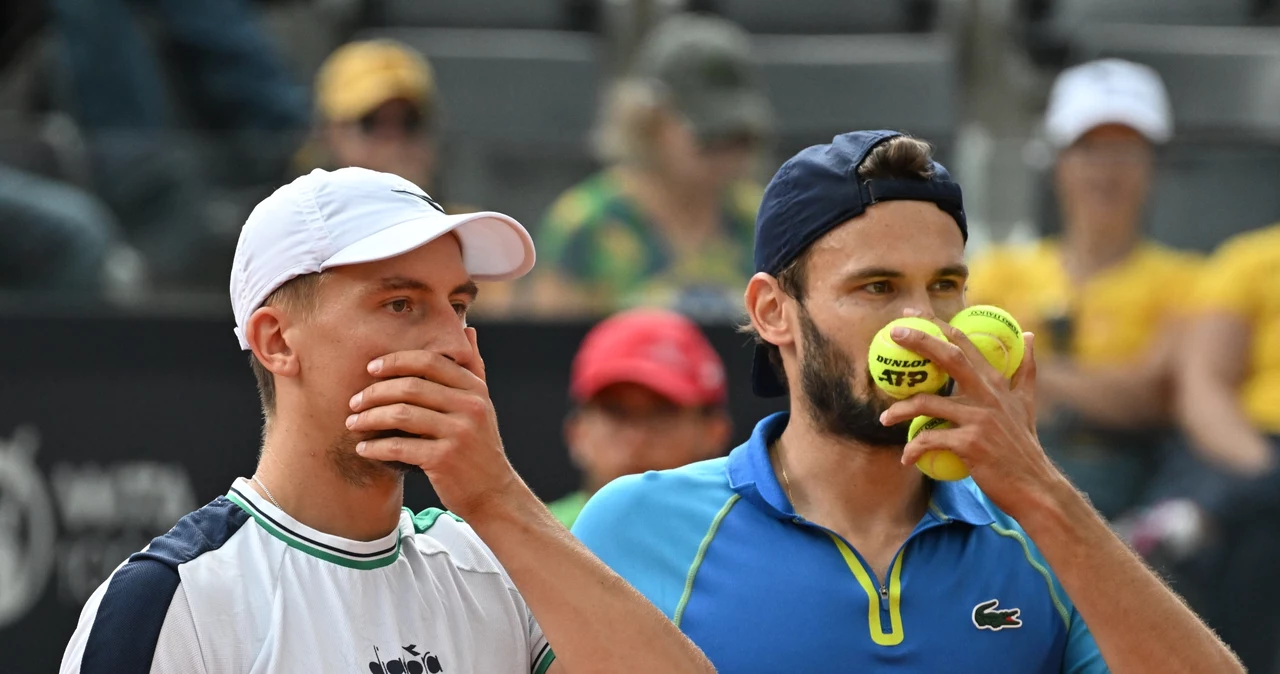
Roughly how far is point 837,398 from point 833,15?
→ 618 centimetres

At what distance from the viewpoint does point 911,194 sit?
10.6 feet

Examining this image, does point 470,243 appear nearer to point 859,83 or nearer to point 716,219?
point 716,219

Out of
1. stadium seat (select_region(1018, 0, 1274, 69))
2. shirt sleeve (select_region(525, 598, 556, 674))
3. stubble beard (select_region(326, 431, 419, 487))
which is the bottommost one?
shirt sleeve (select_region(525, 598, 556, 674))

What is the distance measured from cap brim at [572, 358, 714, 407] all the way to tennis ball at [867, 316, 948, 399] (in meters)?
2.45

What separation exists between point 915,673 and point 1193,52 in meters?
6.45

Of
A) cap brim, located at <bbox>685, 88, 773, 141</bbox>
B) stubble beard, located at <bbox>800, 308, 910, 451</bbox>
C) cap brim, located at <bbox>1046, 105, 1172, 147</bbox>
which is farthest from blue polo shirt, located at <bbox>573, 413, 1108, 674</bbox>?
cap brim, located at <bbox>1046, 105, 1172, 147</bbox>

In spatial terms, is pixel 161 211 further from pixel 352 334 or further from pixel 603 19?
pixel 352 334

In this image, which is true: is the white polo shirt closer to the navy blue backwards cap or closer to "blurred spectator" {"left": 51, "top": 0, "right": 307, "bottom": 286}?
the navy blue backwards cap

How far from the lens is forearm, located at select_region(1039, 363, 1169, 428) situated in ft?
22.3

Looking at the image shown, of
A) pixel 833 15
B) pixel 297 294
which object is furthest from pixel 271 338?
pixel 833 15

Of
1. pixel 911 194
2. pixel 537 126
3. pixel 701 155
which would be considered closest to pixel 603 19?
pixel 537 126

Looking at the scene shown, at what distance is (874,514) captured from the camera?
3.30 metres

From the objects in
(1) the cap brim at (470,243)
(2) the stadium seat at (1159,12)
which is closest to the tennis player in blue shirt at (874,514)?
(1) the cap brim at (470,243)

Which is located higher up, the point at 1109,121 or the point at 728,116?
the point at 728,116
